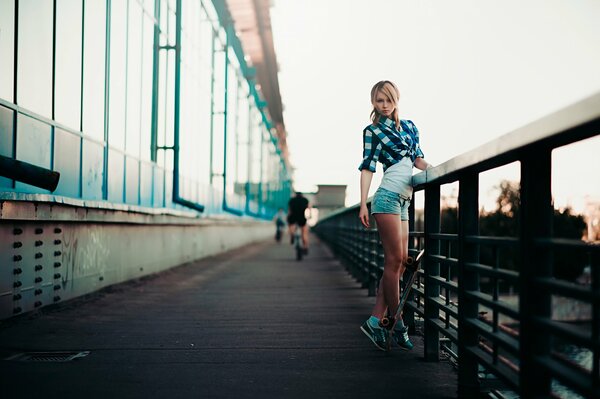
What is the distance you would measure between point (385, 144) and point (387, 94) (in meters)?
0.32

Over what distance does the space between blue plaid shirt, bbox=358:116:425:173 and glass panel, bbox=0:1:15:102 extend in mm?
3736

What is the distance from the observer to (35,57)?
8.21 metres

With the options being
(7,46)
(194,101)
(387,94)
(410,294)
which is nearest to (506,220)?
(194,101)

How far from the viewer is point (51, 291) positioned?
25.6 ft

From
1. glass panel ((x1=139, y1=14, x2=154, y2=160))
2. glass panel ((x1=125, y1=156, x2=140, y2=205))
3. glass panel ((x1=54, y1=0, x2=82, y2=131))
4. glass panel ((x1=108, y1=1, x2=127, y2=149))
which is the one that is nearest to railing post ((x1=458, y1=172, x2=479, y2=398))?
glass panel ((x1=54, y1=0, x2=82, y2=131))

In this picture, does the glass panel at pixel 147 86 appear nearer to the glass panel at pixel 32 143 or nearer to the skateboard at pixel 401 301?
the glass panel at pixel 32 143

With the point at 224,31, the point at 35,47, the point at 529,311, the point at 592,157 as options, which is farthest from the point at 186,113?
the point at 592,157

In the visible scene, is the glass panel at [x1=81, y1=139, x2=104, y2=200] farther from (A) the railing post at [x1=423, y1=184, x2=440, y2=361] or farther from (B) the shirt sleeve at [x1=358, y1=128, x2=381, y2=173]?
(A) the railing post at [x1=423, y1=184, x2=440, y2=361]

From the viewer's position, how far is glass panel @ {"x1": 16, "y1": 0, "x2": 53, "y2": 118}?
7781 millimetres

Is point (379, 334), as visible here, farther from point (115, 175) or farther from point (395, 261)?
point (115, 175)

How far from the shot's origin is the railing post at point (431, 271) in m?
4.92

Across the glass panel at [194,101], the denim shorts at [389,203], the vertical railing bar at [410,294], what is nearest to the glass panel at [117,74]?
the glass panel at [194,101]

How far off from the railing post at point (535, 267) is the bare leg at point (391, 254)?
2.10 metres

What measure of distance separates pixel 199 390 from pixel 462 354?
4.38 ft
